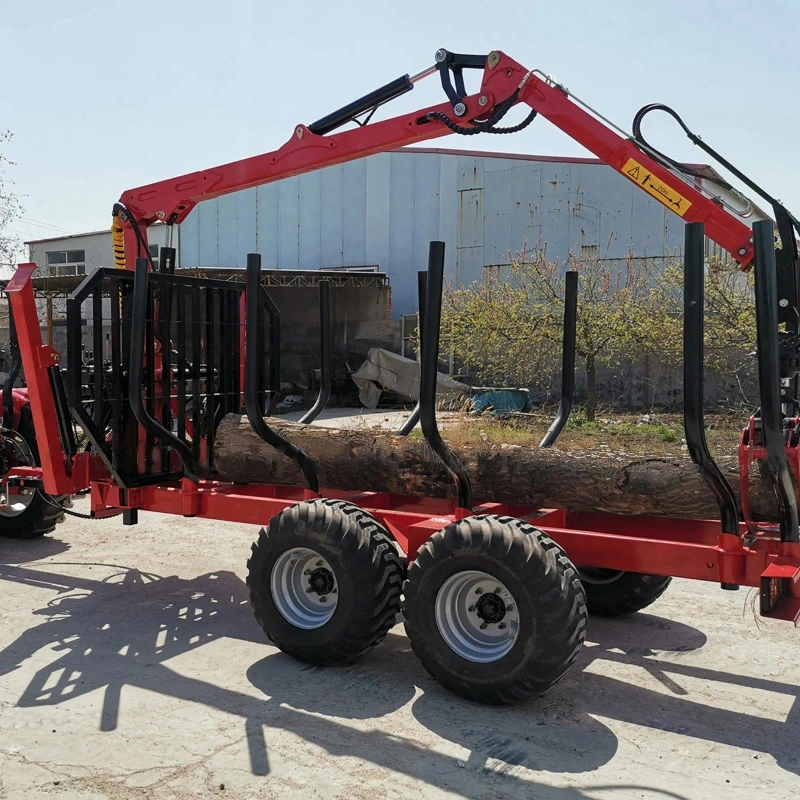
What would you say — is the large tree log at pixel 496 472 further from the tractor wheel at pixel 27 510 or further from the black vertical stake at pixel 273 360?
the tractor wheel at pixel 27 510

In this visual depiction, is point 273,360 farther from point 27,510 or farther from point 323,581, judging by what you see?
point 27,510

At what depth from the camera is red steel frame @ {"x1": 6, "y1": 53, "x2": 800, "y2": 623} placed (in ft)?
14.6

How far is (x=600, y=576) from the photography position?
A: 602 centimetres

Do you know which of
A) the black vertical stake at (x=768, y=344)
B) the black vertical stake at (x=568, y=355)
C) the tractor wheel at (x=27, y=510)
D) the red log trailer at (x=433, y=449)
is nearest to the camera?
the black vertical stake at (x=768, y=344)

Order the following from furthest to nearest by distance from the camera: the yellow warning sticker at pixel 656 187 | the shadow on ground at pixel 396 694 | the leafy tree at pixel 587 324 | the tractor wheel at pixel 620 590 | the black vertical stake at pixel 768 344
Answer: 1. the leafy tree at pixel 587 324
2. the tractor wheel at pixel 620 590
3. the yellow warning sticker at pixel 656 187
4. the black vertical stake at pixel 768 344
5. the shadow on ground at pixel 396 694

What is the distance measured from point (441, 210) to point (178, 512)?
2185 centimetres

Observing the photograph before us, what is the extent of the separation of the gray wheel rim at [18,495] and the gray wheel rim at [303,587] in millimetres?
3537

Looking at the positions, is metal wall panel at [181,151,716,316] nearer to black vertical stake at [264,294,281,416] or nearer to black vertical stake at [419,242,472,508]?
black vertical stake at [264,294,281,416]

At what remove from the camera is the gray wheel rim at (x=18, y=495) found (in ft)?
25.4

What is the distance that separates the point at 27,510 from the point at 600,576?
5202 mm

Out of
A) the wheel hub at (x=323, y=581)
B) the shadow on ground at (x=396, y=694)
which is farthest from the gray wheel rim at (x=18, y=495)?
the wheel hub at (x=323, y=581)

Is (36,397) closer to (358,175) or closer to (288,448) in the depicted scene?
(288,448)

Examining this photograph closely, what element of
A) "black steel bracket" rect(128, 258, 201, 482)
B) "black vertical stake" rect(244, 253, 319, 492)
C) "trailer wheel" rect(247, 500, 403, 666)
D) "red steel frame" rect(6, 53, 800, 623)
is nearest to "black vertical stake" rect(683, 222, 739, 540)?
"red steel frame" rect(6, 53, 800, 623)

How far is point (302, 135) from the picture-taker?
664 centimetres
